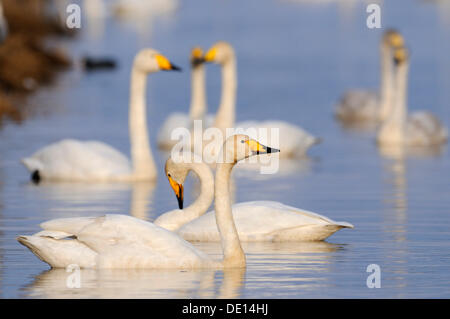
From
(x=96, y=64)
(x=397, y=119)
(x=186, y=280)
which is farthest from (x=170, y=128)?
(x=96, y=64)

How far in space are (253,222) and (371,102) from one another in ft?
57.4

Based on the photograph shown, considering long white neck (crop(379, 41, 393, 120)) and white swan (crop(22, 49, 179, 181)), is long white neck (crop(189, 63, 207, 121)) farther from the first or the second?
long white neck (crop(379, 41, 393, 120))

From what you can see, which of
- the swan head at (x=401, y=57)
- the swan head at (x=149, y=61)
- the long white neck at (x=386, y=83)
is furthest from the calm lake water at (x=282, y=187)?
the swan head at (x=401, y=57)

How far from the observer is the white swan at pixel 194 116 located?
22.4 m

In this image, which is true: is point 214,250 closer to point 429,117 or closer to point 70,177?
point 70,177

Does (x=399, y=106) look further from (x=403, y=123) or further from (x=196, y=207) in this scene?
(x=196, y=207)

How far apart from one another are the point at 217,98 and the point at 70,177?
49.1ft

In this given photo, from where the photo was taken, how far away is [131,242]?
1038 centimetres

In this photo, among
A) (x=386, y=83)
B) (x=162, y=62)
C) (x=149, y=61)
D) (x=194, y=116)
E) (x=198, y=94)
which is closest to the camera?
(x=162, y=62)

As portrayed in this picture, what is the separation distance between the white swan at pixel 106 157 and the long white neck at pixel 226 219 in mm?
6650

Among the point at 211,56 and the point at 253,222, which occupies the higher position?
the point at 211,56

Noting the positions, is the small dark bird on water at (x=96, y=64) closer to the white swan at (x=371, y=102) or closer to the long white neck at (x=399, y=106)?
the white swan at (x=371, y=102)
